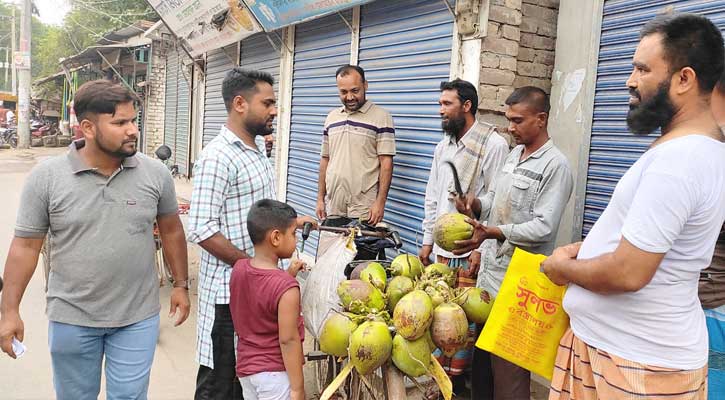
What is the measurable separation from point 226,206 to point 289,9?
455cm

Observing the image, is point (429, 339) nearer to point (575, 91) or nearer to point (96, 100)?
point (96, 100)

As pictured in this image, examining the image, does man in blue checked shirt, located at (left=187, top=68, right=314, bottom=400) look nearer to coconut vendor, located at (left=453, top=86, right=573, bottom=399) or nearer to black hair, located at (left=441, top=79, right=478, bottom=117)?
coconut vendor, located at (left=453, top=86, right=573, bottom=399)

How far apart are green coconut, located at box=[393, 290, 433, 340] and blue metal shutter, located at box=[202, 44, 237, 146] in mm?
8645

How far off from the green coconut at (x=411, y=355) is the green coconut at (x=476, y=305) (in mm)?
248

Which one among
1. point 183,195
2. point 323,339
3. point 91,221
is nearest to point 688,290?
point 323,339

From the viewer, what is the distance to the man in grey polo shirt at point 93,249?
2.51 meters

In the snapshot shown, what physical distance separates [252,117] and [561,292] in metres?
1.77

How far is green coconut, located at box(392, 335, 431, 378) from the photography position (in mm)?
2160

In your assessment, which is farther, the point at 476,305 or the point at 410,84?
the point at 410,84

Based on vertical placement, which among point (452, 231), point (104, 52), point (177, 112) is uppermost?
point (104, 52)

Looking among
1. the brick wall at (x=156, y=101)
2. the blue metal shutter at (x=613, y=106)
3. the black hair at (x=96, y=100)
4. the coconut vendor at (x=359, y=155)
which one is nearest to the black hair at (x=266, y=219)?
the black hair at (x=96, y=100)

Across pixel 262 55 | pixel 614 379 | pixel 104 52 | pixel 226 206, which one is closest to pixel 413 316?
pixel 614 379

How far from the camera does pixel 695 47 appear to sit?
1.71 meters

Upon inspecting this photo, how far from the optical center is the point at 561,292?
2.08 meters
